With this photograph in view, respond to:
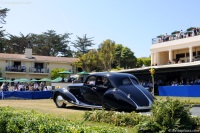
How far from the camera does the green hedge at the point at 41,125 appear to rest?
578 centimetres

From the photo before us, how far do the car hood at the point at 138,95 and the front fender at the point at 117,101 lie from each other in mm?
165

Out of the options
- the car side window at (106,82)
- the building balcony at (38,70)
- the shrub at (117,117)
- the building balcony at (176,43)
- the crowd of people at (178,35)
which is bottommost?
the shrub at (117,117)

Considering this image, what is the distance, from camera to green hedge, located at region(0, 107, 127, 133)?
19.0ft

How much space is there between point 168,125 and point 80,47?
77585 millimetres

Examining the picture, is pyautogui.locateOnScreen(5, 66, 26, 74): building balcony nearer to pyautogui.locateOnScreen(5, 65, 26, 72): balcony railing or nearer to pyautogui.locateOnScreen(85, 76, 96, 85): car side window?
pyautogui.locateOnScreen(5, 65, 26, 72): balcony railing

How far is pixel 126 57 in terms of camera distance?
214ft

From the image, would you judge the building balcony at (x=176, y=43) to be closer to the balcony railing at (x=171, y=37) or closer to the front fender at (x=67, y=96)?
the balcony railing at (x=171, y=37)

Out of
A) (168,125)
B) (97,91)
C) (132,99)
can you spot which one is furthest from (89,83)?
(168,125)

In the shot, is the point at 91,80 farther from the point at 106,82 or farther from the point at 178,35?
the point at 178,35

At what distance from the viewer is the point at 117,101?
475 inches

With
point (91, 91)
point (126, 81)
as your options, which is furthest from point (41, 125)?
point (91, 91)

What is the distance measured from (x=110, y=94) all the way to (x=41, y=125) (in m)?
5.88

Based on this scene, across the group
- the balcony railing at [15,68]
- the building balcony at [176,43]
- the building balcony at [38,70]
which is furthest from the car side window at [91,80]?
the building balcony at [38,70]

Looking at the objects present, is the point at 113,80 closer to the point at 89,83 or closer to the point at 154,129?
the point at 89,83
